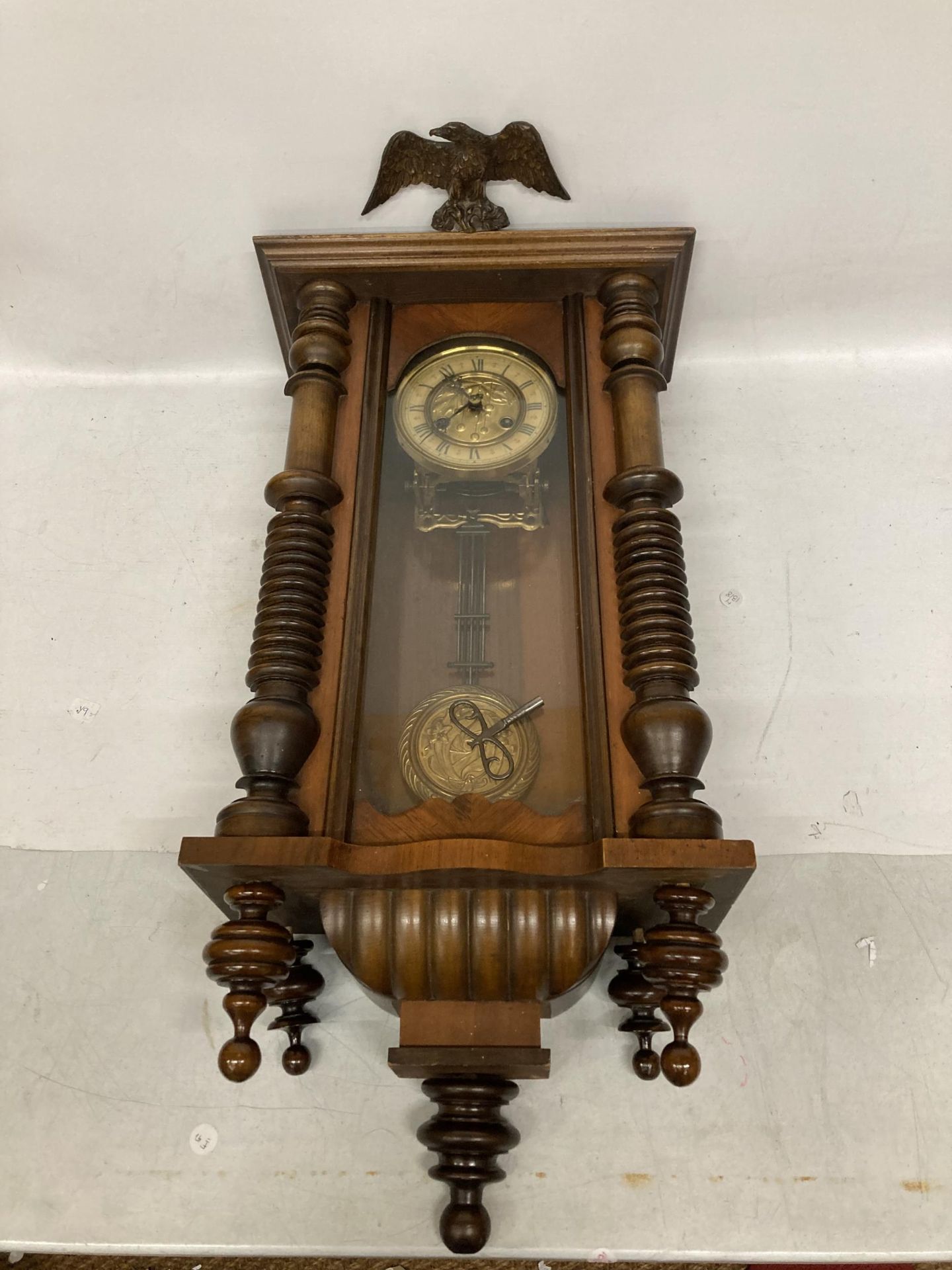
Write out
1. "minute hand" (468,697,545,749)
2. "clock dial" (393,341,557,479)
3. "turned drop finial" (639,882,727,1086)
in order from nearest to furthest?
"turned drop finial" (639,882,727,1086) < "minute hand" (468,697,545,749) < "clock dial" (393,341,557,479)

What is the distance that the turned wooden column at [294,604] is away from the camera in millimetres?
912

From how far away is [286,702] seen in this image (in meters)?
0.94

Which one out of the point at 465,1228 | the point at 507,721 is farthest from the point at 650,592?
the point at 465,1228

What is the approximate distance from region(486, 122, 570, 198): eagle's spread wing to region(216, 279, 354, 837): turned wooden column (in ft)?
0.89

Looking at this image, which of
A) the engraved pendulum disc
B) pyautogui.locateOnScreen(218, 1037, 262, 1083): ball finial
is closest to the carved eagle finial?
the engraved pendulum disc

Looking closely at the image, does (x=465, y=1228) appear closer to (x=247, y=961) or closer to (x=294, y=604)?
(x=247, y=961)

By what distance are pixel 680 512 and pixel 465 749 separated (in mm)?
525

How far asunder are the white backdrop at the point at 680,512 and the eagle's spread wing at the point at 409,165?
0.02m

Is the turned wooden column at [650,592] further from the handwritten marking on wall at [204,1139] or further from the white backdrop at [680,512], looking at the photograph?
the handwritten marking on wall at [204,1139]

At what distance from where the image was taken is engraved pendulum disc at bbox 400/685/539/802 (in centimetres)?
94

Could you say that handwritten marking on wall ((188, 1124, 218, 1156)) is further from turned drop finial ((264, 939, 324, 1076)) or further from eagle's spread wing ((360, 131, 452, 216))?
eagle's spread wing ((360, 131, 452, 216))

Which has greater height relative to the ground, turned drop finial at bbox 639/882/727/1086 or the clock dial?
the clock dial

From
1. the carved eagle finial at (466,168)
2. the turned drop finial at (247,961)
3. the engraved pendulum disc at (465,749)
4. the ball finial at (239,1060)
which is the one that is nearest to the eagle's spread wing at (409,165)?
the carved eagle finial at (466,168)

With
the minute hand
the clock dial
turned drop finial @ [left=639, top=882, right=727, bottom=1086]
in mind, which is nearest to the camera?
turned drop finial @ [left=639, top=882, right=727, bottom=1086]
